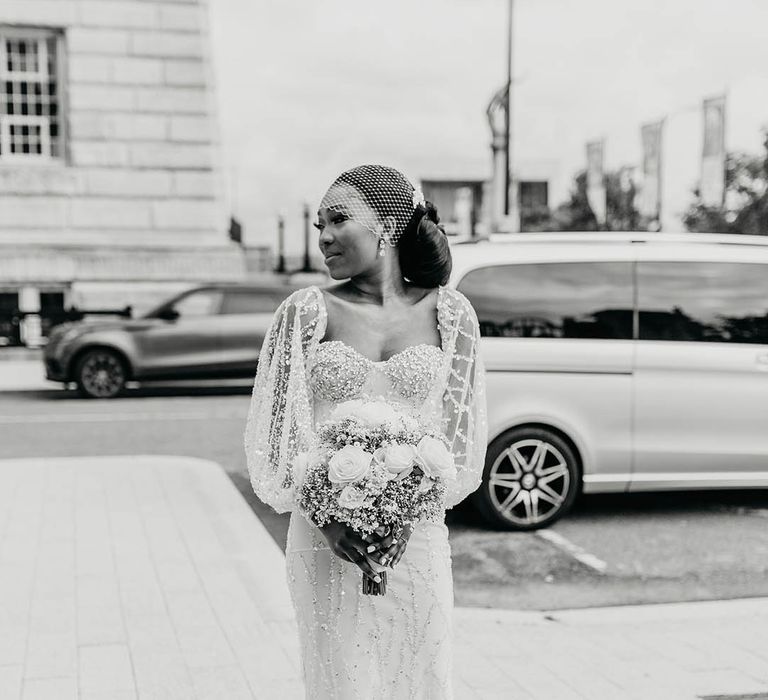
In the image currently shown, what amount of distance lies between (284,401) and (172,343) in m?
13.3

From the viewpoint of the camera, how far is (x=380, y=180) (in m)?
3.05

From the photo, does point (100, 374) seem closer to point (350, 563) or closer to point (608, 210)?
point (350, 563)

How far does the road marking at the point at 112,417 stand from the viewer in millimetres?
13453

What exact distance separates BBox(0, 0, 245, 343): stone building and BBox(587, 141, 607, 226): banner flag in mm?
13743

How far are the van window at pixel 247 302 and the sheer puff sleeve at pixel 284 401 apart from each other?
1310cm

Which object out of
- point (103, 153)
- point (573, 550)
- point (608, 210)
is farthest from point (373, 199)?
point (608, 210)

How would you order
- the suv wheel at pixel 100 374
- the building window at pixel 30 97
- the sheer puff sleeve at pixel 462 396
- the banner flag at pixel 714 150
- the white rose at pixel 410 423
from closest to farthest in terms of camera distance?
the white rose at pixel 410 423, the sheer puff sleeve at pixel 462 396, the suv wheel at pixel 100 374, the building window at pixel 30 97, the banner flag at pixel 714 150

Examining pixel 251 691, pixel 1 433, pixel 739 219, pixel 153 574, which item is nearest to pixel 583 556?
pixel 153 574

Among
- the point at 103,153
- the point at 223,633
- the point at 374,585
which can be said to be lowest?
the point at 223,633

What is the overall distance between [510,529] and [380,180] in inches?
182

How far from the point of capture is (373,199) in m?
3.02

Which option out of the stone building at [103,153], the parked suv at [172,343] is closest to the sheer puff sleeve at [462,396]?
the parked suv at [172,343]

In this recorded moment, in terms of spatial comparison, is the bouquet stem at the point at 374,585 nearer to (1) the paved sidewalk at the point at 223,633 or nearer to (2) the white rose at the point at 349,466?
(2) the white rose at the point at 349,466

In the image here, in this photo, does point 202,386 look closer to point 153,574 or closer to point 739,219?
point 153,574
